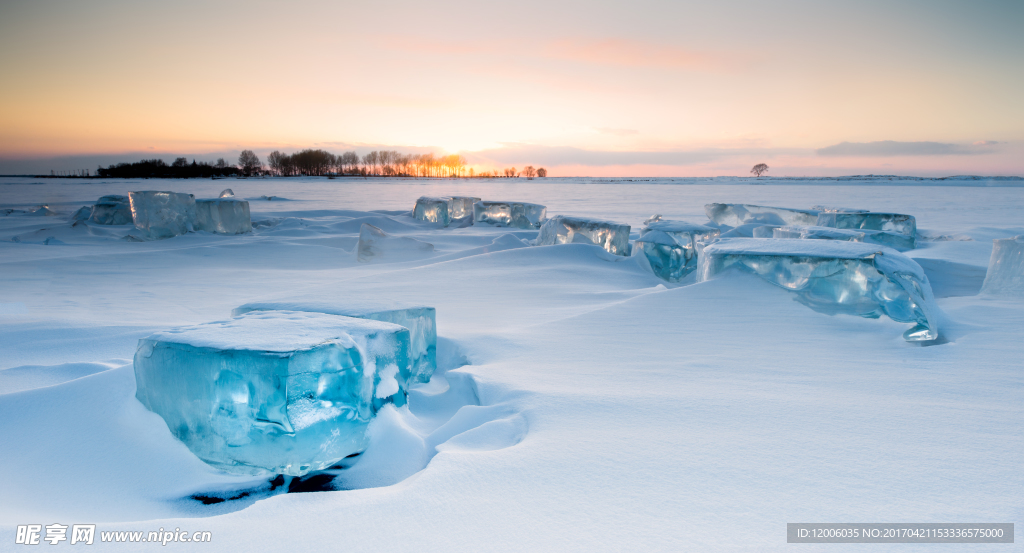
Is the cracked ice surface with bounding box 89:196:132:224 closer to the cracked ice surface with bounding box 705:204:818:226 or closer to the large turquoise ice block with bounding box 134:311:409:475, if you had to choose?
the large turquoise ice block with bounding box 134:311:409:475

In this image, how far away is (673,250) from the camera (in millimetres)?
3949

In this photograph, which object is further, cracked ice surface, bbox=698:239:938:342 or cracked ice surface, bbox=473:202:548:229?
cracked ice surface, bbox=473:202:548:229

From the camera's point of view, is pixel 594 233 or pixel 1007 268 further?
pixel 594 233

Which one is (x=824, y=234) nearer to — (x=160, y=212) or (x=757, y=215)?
(x=757, y=215)

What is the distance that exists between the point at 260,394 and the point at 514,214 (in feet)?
21.8

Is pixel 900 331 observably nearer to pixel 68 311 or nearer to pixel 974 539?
pixel 974 539

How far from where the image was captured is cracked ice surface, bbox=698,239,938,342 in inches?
79.0

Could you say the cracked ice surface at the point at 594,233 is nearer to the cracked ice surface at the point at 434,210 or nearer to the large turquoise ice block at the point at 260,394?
the cracked ice surface at the point at 434,210

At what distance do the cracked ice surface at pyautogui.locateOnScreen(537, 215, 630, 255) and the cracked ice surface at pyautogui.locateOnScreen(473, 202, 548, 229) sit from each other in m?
2.57

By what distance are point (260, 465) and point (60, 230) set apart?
659 cm

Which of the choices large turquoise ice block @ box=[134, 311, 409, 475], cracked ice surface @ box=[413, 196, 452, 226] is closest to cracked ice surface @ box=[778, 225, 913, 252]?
large turquoise ice block @ box=[134, 311, 409, 475]

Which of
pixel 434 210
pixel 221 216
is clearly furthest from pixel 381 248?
pixel 434 210

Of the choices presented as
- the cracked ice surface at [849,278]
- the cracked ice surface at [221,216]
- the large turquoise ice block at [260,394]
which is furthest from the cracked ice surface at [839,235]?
the cracked ice surface at [221,216]

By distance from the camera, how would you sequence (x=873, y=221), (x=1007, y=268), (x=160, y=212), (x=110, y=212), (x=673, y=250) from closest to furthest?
(x=1007, y=268), (x=673, y=250), (x=873, y=221), (x=160, y=212), (x=110, y=212)
